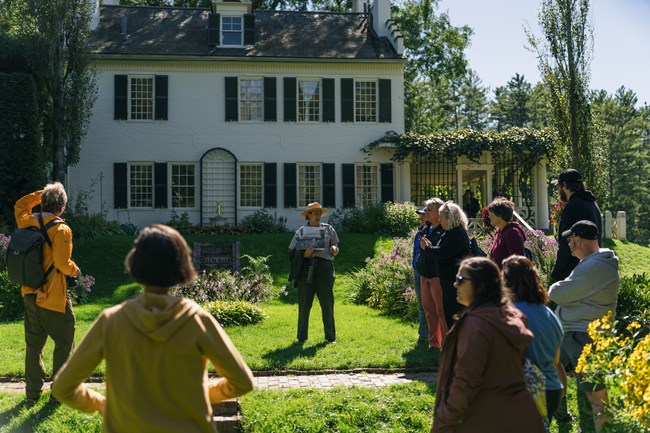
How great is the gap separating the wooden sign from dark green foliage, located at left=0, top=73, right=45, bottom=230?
692 centimetres

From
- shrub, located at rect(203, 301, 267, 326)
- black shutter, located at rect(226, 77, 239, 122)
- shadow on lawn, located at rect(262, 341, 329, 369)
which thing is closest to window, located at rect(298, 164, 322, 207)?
black shutter, located at rect(226, 77, 239, 122)

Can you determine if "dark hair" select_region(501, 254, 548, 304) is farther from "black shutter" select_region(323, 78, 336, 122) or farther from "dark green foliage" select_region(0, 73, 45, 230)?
"black shutter" select_region(323, 78, 336, 122)

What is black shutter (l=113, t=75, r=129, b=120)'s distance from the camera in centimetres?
2406

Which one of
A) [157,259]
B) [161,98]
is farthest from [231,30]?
[157,259]

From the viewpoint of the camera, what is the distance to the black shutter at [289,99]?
2467cm

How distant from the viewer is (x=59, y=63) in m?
20.7

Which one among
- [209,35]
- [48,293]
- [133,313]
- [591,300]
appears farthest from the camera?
[209,35]

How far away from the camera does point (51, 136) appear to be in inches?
834

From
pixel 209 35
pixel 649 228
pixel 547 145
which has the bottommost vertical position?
pixel 649 228

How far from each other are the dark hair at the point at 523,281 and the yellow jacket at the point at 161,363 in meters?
2.33

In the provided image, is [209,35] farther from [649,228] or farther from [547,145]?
[649,228]

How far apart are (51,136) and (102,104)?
327 cm

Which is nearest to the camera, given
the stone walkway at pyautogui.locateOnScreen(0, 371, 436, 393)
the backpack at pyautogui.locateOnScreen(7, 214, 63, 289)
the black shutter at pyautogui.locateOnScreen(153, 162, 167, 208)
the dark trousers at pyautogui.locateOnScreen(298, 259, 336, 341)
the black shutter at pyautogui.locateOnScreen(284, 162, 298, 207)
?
the backpack at pyautogui.locateOnScreen(7, 214, 63, 289)

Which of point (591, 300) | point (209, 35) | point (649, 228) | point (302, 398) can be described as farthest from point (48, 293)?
point (649, 228)
